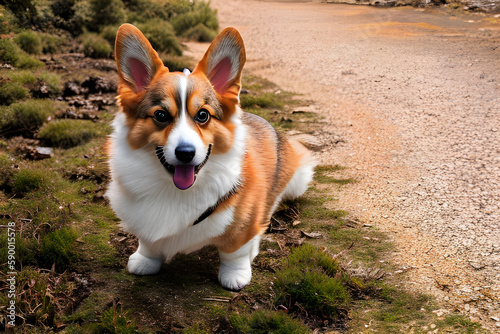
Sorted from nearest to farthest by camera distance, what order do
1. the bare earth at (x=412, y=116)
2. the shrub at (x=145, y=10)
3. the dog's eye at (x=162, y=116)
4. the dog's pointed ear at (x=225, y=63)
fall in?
1. the dog's eye at (x=162, y=116)
2. the dog's pointed ear at (x=225, y=63)
3. the bare earth at (x=412, y=116)
4. the shrub at (x=145, y=10)

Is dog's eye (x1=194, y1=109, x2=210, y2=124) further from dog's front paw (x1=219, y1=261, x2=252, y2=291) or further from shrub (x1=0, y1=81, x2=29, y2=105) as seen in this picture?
shrub (x1=0, y1=81, x2=29, y2=105)

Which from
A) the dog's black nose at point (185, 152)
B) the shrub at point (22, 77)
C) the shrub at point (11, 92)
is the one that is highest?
the dog's black nose at point (185, 152)

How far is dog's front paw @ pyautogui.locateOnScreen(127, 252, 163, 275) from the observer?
2.90 meters

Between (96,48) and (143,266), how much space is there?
19.8 ft

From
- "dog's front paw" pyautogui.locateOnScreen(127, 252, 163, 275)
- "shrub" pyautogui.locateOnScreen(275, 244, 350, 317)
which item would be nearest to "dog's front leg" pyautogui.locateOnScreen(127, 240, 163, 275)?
"dog's front paw" pyautogui.locateOnScreen(127, 252, 163, 275)

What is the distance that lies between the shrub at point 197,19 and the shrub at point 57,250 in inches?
264

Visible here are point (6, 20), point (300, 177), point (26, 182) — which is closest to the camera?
point (300, 177)

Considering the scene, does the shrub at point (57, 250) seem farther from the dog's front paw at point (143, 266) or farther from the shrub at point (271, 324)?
the shrub at point (271, 324)

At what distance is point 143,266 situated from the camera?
2.90 meters

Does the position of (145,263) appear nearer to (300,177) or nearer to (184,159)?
(184,159)

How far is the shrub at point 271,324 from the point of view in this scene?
7.86ft

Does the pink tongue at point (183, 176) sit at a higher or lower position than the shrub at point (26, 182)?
higher
